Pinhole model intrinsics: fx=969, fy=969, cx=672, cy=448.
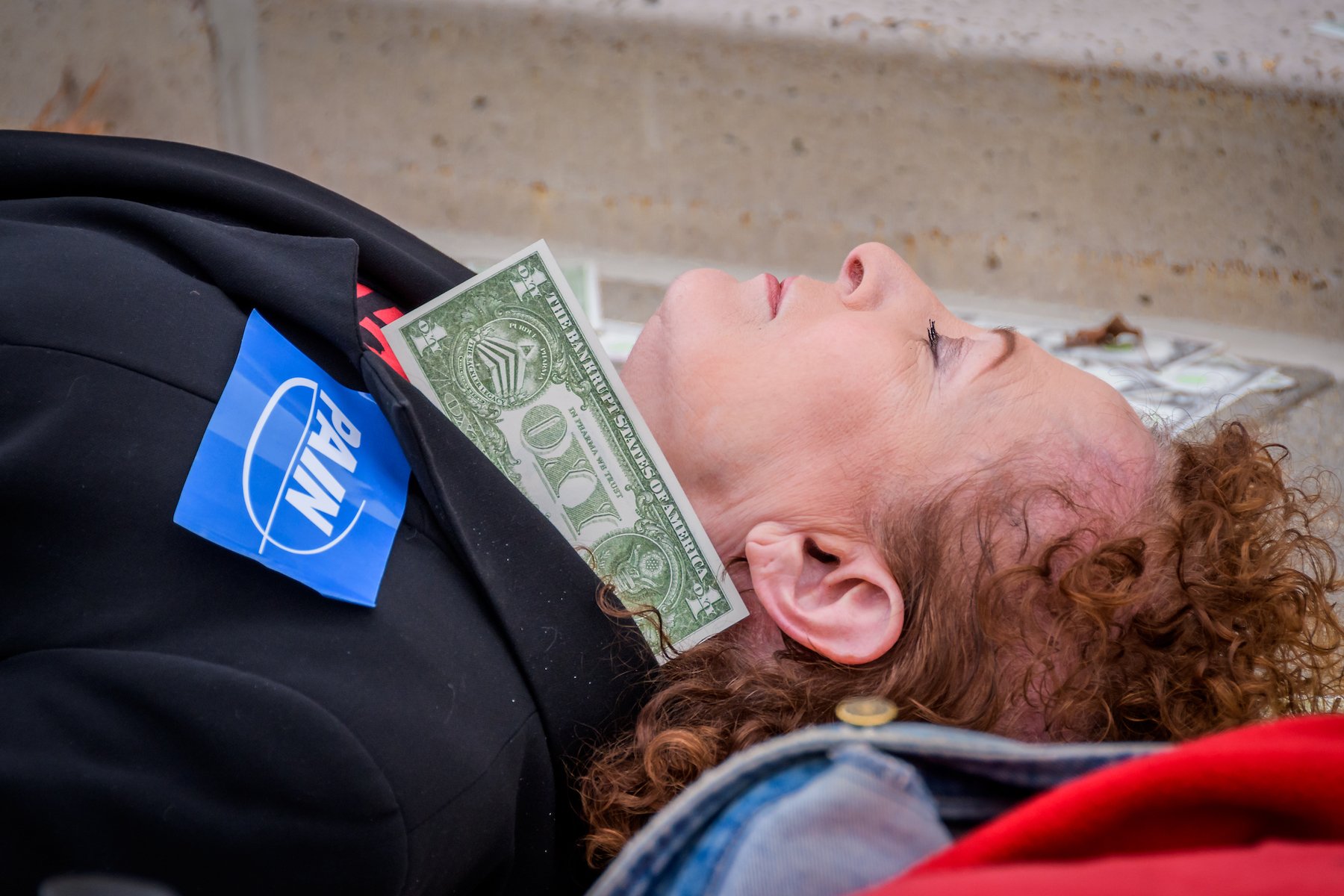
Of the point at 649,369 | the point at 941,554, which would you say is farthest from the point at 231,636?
the point at 941,554

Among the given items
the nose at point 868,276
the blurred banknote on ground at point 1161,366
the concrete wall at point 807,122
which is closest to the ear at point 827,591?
the nose at point 868,276

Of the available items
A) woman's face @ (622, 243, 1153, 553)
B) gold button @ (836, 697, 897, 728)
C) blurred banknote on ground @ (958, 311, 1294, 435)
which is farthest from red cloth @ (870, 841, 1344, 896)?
blurred banknote on ground @ (958, 311, 1294, 435)

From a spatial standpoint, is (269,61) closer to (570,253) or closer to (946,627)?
(570,253)

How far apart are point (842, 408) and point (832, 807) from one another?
1.39ft

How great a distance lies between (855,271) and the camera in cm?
→ 108

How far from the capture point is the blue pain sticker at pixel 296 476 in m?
0.72

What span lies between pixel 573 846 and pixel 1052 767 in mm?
449

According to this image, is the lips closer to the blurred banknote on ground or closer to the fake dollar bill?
the fake dollar bill

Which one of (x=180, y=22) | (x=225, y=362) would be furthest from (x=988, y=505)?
(x=180, y=22)

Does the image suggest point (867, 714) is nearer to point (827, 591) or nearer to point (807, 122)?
point (827, 591)

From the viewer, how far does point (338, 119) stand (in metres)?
1.77

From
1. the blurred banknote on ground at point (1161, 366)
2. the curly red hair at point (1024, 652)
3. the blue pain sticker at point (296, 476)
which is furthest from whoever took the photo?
the blurred banknote on ground at point (1161, 366)

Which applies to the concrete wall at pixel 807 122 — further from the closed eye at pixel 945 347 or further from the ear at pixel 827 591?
the ear at pixel 827 591

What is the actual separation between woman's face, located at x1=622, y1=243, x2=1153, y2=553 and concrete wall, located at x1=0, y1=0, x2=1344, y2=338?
2.88ft
